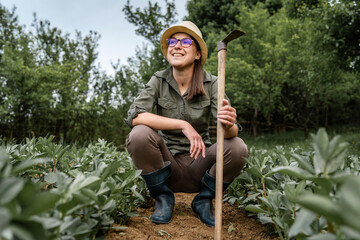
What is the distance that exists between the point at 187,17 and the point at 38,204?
18.3 metres

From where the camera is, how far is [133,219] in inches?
76.8

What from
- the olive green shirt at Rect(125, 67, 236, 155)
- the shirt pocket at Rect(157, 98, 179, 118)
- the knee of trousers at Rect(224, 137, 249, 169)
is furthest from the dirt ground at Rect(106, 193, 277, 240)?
the shirt pocket at Rect(157, 98, 179, 118)

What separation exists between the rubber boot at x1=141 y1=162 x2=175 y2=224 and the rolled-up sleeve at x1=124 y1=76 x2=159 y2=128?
45 cm

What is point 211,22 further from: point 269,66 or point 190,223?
point 190,223

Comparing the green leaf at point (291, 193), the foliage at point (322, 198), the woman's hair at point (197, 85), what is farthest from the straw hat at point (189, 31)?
the green leaf at point (291, 193)

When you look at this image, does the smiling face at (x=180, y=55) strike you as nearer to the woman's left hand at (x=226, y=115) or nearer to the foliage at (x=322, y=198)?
the woman's left hand at (x=226, y=115)

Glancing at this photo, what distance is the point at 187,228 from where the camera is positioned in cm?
204

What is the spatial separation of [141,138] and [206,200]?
0.75 m

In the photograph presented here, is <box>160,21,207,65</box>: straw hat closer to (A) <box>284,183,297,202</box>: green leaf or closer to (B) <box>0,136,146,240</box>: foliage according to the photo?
(B) <box>0,136,146,240</box>: foliage

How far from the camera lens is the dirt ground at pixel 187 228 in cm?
167

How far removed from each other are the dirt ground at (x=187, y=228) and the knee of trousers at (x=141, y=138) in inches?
20.2

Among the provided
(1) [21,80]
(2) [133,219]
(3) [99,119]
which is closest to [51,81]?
(1) [21,80]

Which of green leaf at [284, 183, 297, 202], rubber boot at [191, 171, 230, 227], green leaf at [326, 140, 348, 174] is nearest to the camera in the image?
green leaf at [326, 140, 348, 174]

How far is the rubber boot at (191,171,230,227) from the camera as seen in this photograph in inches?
88.4
